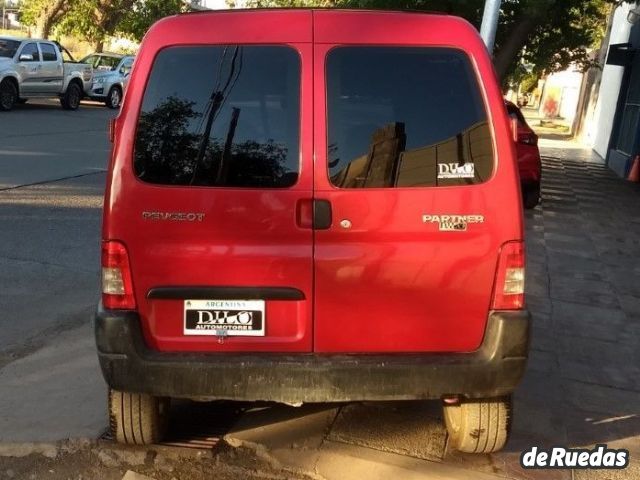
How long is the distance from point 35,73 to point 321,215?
20601 mm

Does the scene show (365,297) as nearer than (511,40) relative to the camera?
Yes

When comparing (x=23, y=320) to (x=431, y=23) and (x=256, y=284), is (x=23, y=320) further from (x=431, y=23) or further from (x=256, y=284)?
(x=431, y=23)

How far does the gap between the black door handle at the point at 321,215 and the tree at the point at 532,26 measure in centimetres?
942

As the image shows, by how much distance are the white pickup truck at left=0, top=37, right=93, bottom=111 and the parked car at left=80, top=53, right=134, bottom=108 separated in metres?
1.51

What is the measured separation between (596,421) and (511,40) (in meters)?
10.6

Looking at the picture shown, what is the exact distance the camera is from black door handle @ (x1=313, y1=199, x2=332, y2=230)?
128 inches

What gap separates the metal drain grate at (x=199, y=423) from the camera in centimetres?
390

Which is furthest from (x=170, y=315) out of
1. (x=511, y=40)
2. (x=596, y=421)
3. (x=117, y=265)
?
(x=511, y=40)

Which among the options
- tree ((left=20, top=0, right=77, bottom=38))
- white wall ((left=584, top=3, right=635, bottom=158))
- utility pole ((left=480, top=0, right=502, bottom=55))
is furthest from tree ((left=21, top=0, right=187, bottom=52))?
utility pole ((left=480, top=0, right=502, bottom=55))

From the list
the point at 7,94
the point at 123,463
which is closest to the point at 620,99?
the point at 7,94

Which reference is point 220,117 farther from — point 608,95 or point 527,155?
point 608,95

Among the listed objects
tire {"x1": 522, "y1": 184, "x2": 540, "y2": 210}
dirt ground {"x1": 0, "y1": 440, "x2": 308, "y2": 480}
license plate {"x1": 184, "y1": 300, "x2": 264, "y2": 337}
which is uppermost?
license plate {"x1": 184, "y1": 300, "x2": 264, "y2": 337}

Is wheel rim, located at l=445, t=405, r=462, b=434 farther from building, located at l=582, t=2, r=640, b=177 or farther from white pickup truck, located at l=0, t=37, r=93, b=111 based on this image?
white pickup truck, located at l=0, t=37, r=93, b=111

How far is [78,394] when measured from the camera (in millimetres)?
4410
